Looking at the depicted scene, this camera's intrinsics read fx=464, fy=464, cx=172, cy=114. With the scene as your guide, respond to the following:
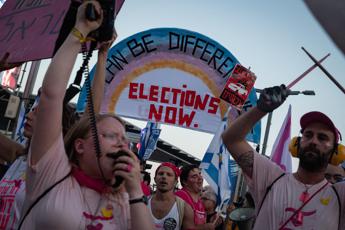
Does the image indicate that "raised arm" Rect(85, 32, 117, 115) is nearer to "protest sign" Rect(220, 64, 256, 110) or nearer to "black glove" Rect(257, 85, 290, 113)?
"black glove" Rect(257, 85, 290, 113)

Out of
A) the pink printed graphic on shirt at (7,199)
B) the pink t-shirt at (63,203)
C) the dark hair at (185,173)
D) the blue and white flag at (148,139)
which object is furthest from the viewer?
the blue and white flag at (148,139)

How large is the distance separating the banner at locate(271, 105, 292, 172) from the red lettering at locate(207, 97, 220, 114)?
102cm

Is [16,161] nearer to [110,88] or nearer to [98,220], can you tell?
[98,220]

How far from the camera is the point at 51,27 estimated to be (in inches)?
124

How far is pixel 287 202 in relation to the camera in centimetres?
293

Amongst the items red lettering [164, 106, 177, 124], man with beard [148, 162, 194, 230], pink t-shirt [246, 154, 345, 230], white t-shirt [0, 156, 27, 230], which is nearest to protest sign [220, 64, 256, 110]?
man with beard [148, 162, 194, 230]

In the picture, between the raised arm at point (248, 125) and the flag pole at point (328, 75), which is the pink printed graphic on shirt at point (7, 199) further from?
the flag pole at point (328, 75)

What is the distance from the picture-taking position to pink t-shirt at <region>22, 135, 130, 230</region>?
1805mm

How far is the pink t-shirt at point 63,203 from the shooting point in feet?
5.92

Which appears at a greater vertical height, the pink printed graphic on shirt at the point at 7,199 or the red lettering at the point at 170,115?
the red lettering at the point at 170,115

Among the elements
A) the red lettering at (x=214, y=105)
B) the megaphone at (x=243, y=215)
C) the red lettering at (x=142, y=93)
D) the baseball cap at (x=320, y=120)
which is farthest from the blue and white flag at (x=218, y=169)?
the baseball cap at (x=320, y=120)

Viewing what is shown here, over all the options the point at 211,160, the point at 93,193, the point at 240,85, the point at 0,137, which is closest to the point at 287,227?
the point at 93,193

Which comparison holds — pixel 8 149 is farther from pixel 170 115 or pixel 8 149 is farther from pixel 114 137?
pixel 170 115

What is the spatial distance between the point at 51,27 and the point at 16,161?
948mm
